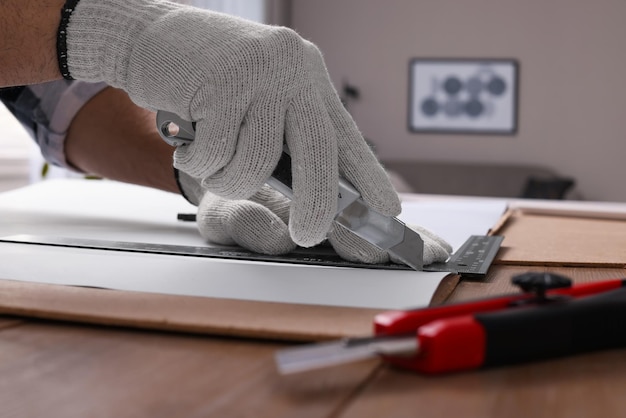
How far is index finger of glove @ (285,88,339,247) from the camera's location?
24.9 inches

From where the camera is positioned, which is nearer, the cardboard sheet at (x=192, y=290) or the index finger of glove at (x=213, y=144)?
the cardboard sheet at (x=192, y=290)

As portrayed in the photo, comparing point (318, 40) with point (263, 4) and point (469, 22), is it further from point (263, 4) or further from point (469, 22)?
point (469, 22)

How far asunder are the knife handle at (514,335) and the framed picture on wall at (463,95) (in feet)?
15.7

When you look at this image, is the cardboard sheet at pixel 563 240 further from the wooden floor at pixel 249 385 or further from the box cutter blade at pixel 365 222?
the wooden floor at pixel 249 385

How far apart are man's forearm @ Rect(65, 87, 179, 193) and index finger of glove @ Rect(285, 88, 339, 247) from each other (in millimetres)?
417

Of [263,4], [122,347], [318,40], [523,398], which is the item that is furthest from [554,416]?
[318,40]

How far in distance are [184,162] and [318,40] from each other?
15.9 ft

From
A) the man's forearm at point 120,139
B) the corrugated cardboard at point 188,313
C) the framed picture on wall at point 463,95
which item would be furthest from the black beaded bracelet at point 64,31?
the framed picture on wall at point 463,95

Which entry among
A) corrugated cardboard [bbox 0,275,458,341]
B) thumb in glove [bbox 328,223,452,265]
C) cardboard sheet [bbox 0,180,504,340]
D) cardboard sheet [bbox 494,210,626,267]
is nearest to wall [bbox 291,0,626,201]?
cardboard sheet [bbox 494,210,626,267]

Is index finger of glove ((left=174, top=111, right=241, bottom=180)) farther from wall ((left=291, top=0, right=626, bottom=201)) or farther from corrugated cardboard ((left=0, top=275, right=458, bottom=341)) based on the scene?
wall ((left=291, top=0, right=626, bottom=201))

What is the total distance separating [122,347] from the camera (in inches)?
17.5

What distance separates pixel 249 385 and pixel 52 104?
2.59ft

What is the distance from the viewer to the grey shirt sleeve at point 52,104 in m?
1.06

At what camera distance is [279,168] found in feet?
2.17
